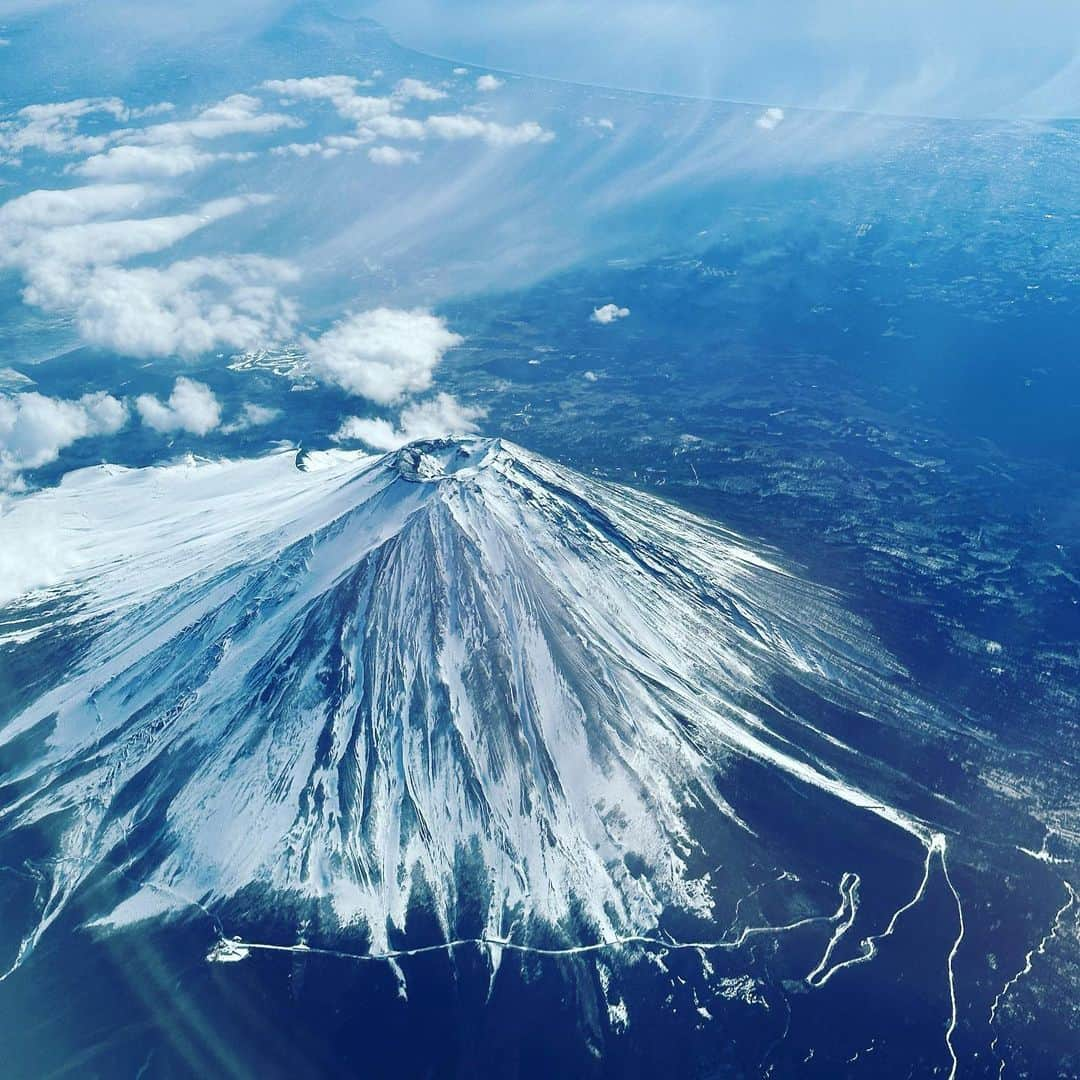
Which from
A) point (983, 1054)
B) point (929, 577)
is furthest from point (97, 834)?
point (929, 577)

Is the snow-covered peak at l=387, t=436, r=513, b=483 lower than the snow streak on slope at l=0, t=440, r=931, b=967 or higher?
higher

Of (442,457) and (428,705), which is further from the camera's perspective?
(442,457)

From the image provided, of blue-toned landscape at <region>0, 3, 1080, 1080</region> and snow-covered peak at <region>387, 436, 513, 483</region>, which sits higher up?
snow-covered peak at <region>387, 436, 513, 483</region>

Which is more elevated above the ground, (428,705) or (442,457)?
(442,457)

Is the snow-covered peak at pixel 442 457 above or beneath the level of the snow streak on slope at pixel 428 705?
above

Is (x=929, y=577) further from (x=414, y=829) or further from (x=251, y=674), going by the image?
(x=251, y=674)

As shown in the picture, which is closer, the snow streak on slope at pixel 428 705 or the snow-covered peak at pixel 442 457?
the snow streak on slope at pixel 428 705

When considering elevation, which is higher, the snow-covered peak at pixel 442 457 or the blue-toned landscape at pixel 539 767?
the snow-covered peak at pixel 442 457

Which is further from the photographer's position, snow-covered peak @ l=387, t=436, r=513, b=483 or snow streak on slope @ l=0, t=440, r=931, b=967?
snow-covered peak @ l=387, t=436, r=513, b=483
